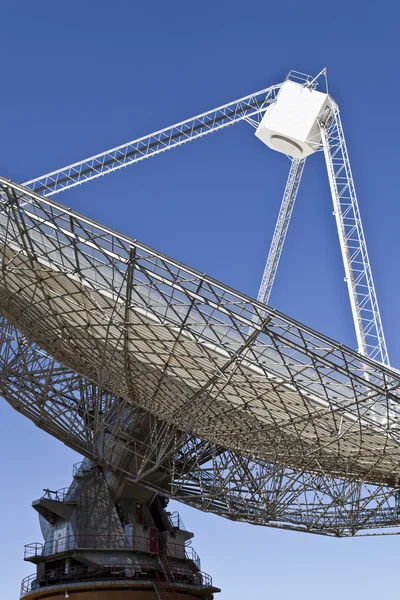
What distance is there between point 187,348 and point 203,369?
1.32 meters

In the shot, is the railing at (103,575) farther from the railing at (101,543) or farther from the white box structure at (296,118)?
the white box structure at (296,118)

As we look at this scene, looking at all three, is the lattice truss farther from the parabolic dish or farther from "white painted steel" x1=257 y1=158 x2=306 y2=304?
"white painted steel" x1=257 y1=158 x2=306 y2=304

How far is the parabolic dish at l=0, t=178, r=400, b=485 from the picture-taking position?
2658 centimetres

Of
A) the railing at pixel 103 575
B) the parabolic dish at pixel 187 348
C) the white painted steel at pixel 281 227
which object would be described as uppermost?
the white painted steel at pixel 281 227

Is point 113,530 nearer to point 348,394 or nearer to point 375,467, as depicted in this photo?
point 375,467

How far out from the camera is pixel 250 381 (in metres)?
31.4

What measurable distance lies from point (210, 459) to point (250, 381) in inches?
596

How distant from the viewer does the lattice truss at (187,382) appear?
88.8ft

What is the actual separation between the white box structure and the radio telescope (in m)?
0.07

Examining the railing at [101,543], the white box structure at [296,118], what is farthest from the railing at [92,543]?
the white box structure at [296,118]

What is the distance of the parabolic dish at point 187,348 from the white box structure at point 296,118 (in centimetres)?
1483

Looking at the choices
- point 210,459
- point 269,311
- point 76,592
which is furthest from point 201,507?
point 269,311

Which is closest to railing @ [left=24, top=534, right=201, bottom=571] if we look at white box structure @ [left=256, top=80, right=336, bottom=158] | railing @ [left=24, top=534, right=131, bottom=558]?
railing @ [left=24, top=534, right=131, bottom=558]

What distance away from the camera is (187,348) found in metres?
30.9
